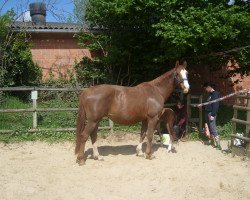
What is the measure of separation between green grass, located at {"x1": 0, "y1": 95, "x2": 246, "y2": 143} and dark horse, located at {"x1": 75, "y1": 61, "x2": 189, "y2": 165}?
1.78 metres

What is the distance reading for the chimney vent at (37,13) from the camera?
49.9 ft

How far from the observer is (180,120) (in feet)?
31.7

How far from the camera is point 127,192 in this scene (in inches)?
229

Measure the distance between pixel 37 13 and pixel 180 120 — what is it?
870cm

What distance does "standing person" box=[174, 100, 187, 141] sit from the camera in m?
9.55

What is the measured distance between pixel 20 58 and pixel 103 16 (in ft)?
10.3

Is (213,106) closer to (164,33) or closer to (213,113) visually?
(213,113)

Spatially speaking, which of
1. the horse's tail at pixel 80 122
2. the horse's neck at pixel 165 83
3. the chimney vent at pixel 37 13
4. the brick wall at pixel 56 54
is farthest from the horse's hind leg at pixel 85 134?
the chimney vent at pixel 37 13

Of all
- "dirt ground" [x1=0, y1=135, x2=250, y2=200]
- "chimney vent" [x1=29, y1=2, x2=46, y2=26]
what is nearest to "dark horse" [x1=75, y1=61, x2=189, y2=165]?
"dirt ground" [x1=0, y1=135, x2=250, y2=200]

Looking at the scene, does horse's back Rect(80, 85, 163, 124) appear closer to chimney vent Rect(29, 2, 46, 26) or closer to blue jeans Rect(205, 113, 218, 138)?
blue jeans Rect(205, 113, 218, 138)

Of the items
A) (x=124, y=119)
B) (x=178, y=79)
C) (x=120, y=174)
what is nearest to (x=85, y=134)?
(x=124, y=119)

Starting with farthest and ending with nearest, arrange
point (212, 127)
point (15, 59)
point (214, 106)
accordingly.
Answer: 1. point (15, 59)
2. point (212, 127)
3. point (214, 106)

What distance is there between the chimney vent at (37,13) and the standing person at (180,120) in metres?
8.13

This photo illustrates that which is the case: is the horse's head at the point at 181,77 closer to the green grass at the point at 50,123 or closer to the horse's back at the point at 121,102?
the horse's back at the point at 121,102
